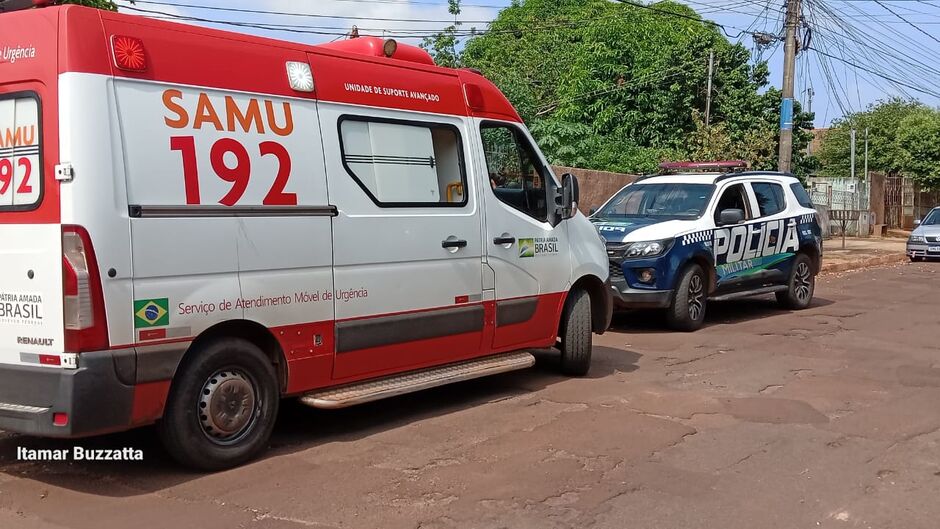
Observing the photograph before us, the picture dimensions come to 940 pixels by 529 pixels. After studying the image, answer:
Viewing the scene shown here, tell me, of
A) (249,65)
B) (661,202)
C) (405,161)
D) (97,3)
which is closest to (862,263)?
(661,202)

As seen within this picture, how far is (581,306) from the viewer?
811cm

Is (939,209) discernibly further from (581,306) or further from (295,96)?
(295,96)

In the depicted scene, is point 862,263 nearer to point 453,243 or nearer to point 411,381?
point 453,243

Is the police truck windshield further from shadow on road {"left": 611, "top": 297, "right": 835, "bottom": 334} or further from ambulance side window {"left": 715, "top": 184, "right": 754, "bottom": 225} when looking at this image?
shadow on road {"left": 611, "top": 297, "right": 835, "bottom": 334}

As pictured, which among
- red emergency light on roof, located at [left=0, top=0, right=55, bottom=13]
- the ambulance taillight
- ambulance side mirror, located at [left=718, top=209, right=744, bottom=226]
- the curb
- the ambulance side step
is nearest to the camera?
the ambulance taillight

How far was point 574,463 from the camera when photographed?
220 inches

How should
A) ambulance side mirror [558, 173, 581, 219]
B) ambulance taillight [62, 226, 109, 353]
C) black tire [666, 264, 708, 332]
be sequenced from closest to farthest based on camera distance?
ambulance taillight [62, 226, 109, 353], ambulance side mirror [558, 173, 581, 219], black tire [666, 264, 708, 332]

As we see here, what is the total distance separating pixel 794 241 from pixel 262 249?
30.4 feet

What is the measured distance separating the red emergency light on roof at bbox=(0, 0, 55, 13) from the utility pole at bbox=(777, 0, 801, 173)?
15469 mm

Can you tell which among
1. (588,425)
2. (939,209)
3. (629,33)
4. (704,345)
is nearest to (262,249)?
(588,425)

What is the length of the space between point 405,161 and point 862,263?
1666cm

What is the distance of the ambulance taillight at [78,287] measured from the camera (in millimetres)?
4656

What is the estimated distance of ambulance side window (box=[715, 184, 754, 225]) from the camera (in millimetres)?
11682

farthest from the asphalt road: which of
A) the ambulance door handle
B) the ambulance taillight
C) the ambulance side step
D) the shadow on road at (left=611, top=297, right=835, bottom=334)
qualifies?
the shadow on road at (left=611, top=297, right=835, bottom=334)
